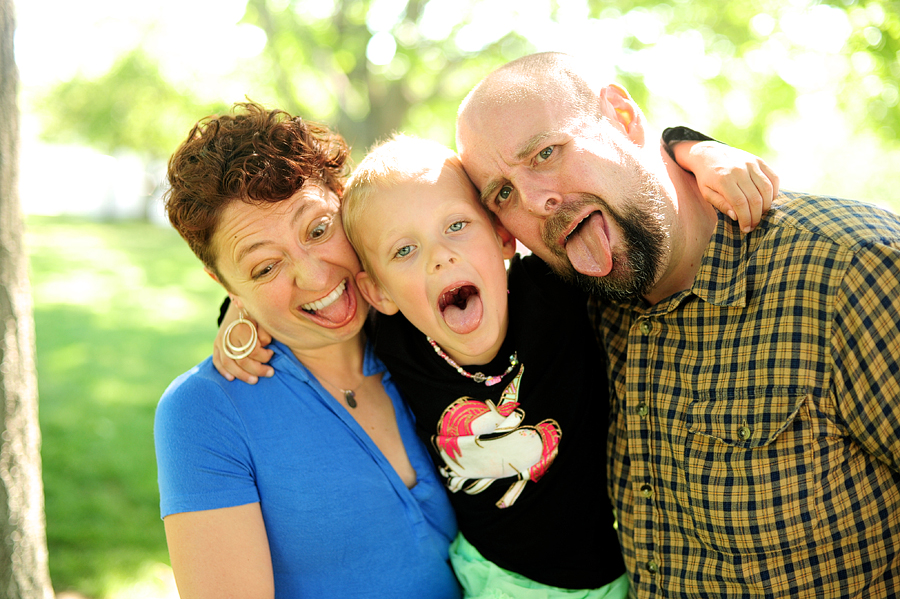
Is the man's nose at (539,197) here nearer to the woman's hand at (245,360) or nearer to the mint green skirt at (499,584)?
the woman's hand at (245,360)

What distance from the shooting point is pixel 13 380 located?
9.75 feet

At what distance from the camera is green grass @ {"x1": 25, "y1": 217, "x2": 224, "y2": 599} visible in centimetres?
468

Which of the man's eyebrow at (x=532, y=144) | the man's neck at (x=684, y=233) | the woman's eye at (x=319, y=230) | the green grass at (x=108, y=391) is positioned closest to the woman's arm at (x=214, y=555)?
the woman's eye at (x=319, y=230)

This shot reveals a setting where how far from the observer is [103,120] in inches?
912

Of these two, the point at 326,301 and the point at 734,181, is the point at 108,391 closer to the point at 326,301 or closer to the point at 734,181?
the point at 326,301

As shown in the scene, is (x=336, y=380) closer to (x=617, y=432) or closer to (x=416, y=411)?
(x=416, y=411)

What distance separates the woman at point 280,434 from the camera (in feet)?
7.39

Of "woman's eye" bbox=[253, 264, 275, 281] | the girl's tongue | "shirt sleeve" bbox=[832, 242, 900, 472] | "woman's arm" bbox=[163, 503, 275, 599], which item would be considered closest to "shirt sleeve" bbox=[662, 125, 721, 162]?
"shirt sleeve" bbox=[832, 242, 900, 472]

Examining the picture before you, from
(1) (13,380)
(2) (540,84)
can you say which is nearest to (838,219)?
(2) (540,84)

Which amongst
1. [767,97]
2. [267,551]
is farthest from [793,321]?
[767,97]

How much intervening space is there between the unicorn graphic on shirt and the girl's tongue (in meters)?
0.29

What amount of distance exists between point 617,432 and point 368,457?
0.99 meters

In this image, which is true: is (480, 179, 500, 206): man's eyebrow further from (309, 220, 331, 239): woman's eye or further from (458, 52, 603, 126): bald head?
(309, 220, 331, 239): woman's eye

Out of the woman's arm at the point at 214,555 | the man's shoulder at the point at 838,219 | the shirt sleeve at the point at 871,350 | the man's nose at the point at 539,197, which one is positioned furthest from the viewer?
the man's nose at the point at 539,197
